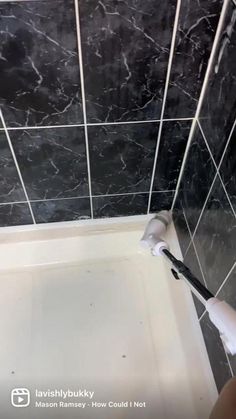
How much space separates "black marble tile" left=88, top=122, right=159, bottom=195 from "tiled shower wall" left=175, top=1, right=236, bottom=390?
0.40 feet

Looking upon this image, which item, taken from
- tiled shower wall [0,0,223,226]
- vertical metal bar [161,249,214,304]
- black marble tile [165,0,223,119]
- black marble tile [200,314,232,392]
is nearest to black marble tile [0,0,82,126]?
tiled shower wall [0,0,223,226]

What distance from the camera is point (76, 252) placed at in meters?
1.22

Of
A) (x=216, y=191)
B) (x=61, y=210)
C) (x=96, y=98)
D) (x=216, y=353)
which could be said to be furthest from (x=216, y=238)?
(x=61, y=210)

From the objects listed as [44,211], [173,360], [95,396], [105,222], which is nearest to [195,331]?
[173,360]

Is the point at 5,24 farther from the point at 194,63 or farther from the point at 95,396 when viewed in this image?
the point at 95,396

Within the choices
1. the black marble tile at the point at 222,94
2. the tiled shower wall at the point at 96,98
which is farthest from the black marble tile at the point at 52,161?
the black marble tile at the point at 222,94

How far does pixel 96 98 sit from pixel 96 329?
2.30ft

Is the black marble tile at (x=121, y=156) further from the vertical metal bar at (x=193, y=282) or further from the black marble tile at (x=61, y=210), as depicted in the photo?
the vertical metal bar at (x=193, y=282)

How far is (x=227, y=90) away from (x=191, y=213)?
410 millimetres

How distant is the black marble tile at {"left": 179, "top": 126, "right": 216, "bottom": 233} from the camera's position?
2.87ft

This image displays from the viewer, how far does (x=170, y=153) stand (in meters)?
1.00

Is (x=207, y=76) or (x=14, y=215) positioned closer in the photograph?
(x=207, y=76)

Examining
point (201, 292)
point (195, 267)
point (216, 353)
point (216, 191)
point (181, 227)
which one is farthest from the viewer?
point (181, 227)

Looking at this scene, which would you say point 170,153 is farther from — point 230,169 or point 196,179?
point 230,169
